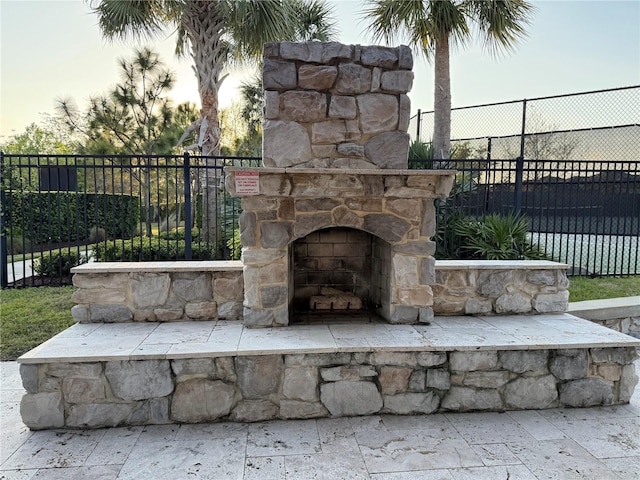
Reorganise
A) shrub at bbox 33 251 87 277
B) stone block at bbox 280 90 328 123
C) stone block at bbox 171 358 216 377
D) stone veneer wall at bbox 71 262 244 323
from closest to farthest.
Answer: stone block at bbox 171 358 216 377, stone block at bbox 280 90 328 123, stone veneer wall at bbox 71 262 244 323, shrub at bbox 33 251 87 277

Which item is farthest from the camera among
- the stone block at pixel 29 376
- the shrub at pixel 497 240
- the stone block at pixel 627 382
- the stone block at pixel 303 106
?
the shrub at pixel 497 240

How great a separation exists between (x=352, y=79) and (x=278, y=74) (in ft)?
2.03

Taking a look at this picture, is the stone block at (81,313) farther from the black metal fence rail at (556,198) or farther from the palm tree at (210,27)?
the black metal fence rail at (556,198)

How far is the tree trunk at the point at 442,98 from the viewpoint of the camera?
727cm

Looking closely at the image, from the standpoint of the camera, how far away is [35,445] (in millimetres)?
2438

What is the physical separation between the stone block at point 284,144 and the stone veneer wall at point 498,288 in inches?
68.2

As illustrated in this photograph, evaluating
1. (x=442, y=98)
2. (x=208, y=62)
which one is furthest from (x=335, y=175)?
(x=208, y=62)

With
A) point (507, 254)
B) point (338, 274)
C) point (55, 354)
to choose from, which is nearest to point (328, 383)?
point (338, 274)

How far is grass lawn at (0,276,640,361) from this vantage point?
4.00m

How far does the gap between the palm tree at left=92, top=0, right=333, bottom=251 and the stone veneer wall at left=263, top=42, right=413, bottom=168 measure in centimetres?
338

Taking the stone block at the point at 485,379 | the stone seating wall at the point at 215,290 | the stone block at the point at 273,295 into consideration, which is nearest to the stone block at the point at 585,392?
the stone block at the point at 485,379

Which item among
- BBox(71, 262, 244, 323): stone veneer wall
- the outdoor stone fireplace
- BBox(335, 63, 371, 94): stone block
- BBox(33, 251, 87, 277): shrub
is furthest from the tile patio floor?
BBox(33, 251, 87, 277): shrub

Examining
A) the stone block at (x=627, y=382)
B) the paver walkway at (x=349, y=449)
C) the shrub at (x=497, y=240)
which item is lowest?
the paver walkway at (x=349, y=449)

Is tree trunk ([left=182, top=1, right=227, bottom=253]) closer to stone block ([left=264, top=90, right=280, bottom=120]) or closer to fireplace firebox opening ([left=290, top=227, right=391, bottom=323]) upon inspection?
fireplace firebox opening ([left=290, top=227, right=391, bottom=323])
